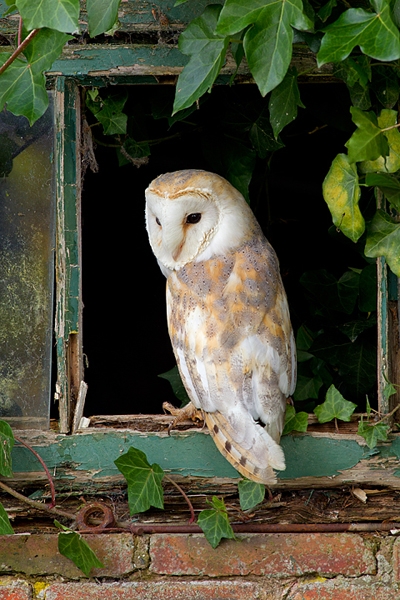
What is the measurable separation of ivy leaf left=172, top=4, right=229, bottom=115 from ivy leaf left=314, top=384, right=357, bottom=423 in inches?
27.6

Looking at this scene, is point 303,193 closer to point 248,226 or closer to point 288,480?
point 248,226

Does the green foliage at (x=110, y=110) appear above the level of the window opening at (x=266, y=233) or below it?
above

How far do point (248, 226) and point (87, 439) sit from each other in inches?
24.5

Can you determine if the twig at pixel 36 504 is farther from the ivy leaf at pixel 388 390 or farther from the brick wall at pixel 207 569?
the ivy leaf at pixel 388 390

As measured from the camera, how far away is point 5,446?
1746 mm

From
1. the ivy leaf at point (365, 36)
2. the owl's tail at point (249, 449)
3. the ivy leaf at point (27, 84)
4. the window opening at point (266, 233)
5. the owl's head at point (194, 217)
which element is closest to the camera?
the ivy leaf at point (365, 36)

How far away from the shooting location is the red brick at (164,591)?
1805 millimetres

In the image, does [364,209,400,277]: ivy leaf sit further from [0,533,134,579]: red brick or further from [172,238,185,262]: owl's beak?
[0,533,134,579]: red brick

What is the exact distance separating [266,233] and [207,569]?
117 centimetres

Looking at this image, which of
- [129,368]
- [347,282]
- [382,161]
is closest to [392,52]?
[382,161]

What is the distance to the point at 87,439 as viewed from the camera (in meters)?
1.88

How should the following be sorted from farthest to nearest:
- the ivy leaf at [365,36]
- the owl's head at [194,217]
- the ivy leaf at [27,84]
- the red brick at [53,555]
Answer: the owl's head at [194,217]
the red brick at [53,555]
the ivy leaf at [27,84]
the ivy leaf at [365,36]

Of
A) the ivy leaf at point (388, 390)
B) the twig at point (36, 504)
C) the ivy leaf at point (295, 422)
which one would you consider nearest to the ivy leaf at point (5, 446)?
the twig at point (36, 504)

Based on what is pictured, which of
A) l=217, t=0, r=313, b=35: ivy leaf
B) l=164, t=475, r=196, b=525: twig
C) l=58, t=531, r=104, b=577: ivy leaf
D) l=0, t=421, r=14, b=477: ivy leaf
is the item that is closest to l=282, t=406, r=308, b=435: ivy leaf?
l=164, t=475, r=196, b=525: twig
